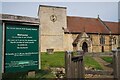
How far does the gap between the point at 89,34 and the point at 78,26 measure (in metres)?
2.74

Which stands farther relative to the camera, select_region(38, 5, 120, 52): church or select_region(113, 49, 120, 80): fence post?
select_region(38, 5, 120, 52): church

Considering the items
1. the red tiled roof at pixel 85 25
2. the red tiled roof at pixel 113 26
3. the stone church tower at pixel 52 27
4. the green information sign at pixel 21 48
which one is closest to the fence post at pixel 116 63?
the green information sign at pixel 21 48

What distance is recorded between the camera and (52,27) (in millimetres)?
39469

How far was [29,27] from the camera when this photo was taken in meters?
6.75

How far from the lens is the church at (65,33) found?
3906 centimetres

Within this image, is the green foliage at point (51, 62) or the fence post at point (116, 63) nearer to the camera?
the fence post at point (116, 63)

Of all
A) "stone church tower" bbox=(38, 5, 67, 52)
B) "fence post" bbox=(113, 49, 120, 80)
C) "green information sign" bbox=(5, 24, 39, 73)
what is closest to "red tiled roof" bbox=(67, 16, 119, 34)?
"stone church tower" bbox=(38, 5, 67, 52)

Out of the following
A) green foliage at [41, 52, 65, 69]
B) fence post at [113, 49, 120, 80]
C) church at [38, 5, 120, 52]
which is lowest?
green foliage at [41, 52, 65, 69]

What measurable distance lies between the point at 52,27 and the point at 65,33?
2751 mm

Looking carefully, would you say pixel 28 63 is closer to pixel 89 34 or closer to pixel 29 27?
pixel 29 27

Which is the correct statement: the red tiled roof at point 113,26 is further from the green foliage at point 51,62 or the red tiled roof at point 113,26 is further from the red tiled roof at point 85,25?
the green foliage at point 51,62

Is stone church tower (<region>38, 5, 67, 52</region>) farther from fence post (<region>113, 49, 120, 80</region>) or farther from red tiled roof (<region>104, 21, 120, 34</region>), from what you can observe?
fence post (<region>113, 49, 120, 80</region>)

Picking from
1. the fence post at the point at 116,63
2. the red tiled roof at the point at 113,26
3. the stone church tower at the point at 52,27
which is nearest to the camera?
the fence post at the point at 116,63

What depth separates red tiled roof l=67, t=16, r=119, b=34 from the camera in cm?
4109
